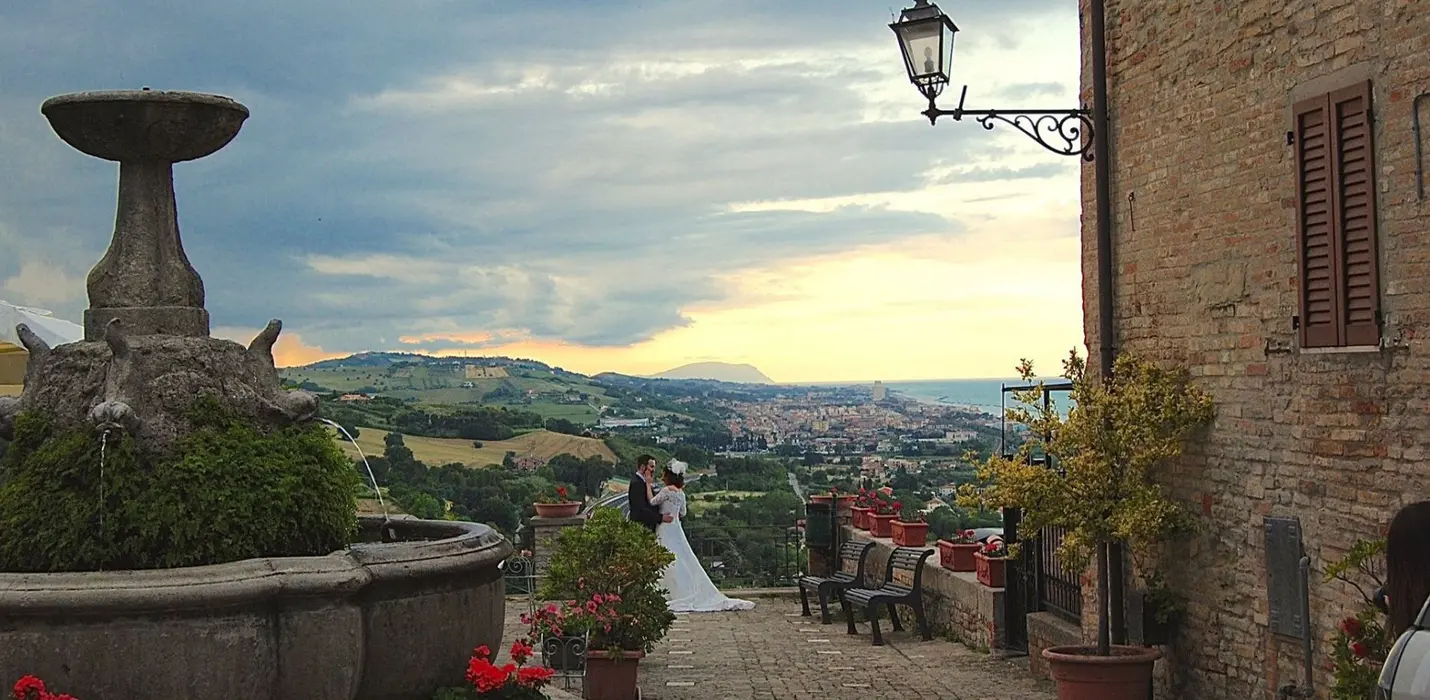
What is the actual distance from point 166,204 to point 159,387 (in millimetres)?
1141

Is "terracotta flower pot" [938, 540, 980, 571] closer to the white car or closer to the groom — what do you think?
the groom

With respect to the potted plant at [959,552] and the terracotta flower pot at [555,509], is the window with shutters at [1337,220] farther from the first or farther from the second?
the terracotta flower pot at [555,509]

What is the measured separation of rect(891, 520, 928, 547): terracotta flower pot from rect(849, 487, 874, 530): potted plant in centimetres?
167

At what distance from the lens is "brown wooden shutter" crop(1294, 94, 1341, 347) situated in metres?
8.24

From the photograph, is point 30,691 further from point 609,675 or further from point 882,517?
point 882,517

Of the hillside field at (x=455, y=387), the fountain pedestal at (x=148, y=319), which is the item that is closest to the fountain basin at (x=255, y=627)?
the fountain pedestal at (x=148, y=319)

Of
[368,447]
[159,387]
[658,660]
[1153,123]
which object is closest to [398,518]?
[159,387]

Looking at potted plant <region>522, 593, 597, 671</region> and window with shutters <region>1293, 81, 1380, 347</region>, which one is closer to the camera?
window with shutters <region>1293, 81, 1380, 347</region>

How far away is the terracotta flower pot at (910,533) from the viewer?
1595 cm

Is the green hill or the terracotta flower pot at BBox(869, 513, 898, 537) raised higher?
the green hill

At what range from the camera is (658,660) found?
Answer: 1348 centimetres

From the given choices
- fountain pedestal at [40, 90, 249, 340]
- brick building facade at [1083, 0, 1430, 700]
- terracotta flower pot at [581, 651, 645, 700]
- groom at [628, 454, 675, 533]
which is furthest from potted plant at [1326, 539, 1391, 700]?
groom at [628, 454, 675, 533]

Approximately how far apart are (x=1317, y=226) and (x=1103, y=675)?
322 cm

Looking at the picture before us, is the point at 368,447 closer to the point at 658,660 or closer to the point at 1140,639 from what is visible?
the point at 658,660
